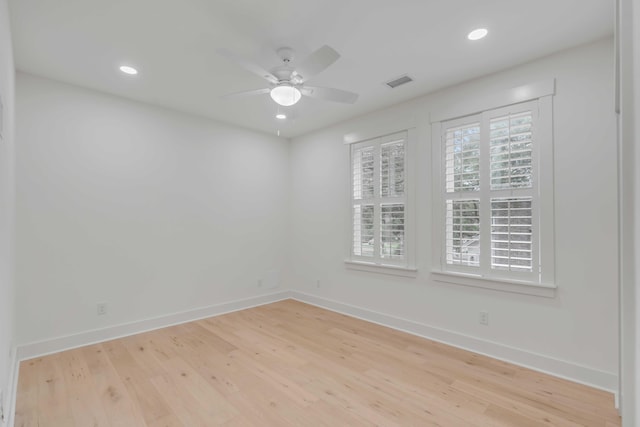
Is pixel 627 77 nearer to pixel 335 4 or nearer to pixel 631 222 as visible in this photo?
pixel 631 222

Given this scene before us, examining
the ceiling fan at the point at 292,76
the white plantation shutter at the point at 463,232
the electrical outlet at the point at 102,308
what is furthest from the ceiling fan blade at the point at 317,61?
the electrical outlet at the point at 102,308

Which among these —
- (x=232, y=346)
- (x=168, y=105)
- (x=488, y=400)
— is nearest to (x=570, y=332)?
(x=488, y=400)

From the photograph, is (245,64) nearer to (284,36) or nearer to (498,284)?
(284,36)

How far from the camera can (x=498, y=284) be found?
295cm

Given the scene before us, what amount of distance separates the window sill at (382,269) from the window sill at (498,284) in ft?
0.94

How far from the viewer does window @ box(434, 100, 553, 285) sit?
2729 millimetres

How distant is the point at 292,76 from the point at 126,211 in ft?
8.39

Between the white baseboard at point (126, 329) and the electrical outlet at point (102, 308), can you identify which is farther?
the electrical outlet at point (102, 308)

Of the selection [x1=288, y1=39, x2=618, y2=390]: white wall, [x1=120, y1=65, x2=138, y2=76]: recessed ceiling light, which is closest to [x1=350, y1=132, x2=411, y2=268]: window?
[x1=288, y1=39, x2=618, y2=390]: white wall

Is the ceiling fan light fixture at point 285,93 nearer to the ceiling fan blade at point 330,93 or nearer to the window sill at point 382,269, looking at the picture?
the ceiling fan blade at point 330,93

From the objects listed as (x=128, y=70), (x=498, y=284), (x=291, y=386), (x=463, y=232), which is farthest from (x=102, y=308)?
(x=498, y=284)

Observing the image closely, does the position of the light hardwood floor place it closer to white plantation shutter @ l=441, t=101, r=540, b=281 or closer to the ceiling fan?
white plantation shutter @ l=441, t=101, r=540, b=281

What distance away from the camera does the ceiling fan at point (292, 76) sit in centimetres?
213

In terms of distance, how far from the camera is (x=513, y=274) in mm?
2873
